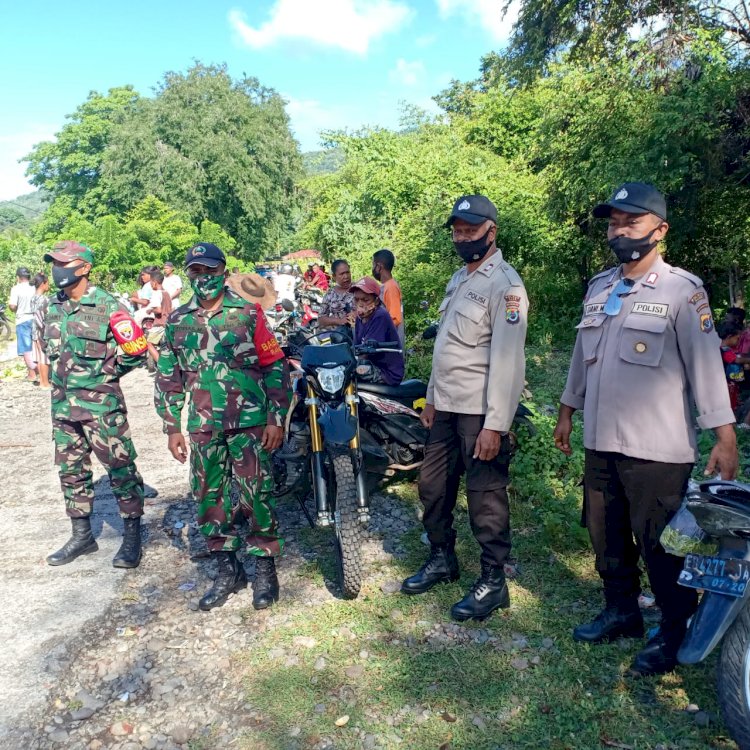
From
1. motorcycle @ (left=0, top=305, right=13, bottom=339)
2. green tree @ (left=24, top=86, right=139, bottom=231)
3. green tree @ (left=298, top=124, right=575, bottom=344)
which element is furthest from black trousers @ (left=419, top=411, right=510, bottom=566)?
green tree @ (left=24, top=86, right=139, bottom=231)

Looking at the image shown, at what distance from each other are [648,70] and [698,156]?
4.67ft

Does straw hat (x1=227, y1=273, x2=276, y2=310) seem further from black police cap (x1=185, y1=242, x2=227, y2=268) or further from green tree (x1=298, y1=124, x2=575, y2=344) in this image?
black police cap (x1=185, y1=242, x2=227, y2=268)

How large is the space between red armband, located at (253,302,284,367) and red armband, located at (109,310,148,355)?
923mm

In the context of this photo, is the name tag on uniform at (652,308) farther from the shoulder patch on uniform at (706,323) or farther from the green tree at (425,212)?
the green tree at (425,212)

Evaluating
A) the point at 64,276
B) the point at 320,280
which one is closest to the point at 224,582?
the point at 64,276

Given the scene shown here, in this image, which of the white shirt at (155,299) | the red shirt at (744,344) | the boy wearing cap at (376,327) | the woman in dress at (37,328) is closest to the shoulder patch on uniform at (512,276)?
the boy wearing cap at (376,327)

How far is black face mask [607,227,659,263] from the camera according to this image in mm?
2592

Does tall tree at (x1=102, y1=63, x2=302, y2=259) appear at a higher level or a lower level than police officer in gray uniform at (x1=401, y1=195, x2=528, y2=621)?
higher

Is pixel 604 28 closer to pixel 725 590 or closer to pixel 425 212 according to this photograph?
pixel 425 212

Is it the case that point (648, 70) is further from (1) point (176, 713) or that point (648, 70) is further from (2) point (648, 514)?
(1) point (176, 713)

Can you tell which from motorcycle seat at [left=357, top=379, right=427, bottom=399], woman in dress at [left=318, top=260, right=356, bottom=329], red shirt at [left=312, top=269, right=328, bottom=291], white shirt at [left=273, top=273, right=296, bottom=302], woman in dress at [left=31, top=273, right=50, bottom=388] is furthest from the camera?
white shirt at [left=273, top=273, right=296, bottom=302]

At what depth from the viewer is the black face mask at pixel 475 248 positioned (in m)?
3.09

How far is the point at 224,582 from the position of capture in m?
3.52

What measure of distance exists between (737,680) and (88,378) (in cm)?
350
